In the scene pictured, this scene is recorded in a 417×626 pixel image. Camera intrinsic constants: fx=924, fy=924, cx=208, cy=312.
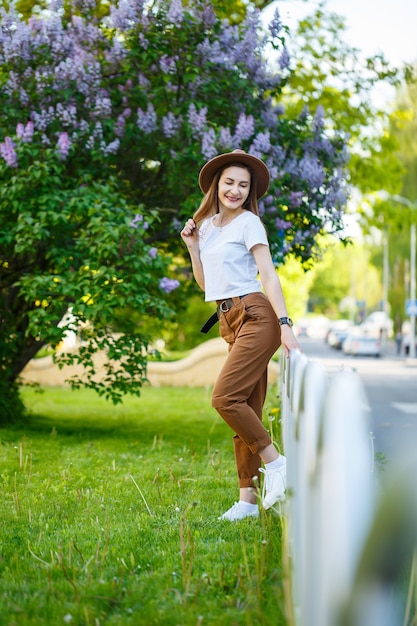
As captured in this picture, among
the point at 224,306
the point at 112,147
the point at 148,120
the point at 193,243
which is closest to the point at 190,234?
the point at 193,243

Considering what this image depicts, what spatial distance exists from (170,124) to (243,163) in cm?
344

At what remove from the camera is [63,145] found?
780 cm

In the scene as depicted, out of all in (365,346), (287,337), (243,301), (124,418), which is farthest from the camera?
(365,346)

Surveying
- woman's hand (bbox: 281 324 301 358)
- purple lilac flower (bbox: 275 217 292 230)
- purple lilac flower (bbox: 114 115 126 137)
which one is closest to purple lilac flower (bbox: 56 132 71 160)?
purple lilac flower (bbox: 114 115 126 137)

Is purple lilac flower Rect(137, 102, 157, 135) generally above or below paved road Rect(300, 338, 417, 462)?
above

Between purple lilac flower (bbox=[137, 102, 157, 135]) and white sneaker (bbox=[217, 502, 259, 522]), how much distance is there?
14.7 ft

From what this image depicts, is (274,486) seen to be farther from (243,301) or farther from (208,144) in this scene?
(208,144)

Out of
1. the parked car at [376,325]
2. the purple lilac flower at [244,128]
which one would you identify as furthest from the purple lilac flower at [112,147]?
the parked car at [376,325]

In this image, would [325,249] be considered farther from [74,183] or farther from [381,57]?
[381,57]

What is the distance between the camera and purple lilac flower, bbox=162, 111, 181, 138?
8148 mm

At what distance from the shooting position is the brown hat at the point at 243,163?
15.9 ft

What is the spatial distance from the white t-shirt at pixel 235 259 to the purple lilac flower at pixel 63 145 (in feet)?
11.4

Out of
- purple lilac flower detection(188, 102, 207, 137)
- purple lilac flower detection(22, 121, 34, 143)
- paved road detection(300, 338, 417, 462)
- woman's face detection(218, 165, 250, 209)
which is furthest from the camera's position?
paved road detection(300, 338, 417, 462)

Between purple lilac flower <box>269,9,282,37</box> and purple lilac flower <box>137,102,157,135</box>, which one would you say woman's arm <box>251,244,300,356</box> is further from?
purple lilac flower <box>269,9,282,37</box>
